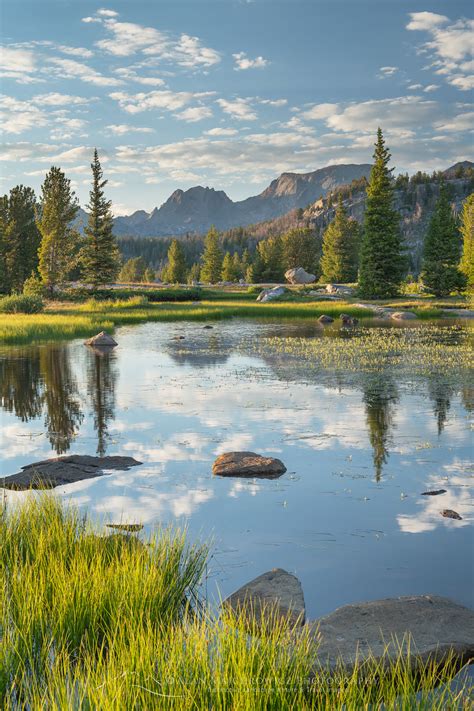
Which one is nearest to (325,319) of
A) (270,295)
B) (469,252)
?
(270,295)

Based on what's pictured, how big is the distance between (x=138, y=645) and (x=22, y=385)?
15419 millimetres

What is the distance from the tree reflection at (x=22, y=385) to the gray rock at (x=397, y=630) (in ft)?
34.8

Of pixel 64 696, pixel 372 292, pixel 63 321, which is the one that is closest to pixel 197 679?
pixel 64 696

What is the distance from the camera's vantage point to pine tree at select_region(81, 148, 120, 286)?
60.4 m

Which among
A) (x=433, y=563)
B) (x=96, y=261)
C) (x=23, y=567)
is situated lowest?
(x=433, y=563)

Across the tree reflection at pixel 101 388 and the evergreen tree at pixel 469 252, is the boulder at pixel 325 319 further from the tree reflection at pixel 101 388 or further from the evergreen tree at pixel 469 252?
the evergreen tree at pixel 469 252

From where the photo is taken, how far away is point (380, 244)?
5559 centimetres

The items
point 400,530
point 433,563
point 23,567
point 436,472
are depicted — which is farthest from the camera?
point 436,472

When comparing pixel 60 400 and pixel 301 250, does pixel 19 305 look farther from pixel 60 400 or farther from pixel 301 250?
pixel 301 250

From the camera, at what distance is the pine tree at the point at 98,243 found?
198 ft

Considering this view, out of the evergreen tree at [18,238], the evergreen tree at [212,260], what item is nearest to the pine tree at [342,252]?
the evergreen tree at [212,260]

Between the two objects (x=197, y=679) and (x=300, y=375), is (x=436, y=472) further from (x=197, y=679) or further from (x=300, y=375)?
(x=300, y=375)

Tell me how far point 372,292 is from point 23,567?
53671mm

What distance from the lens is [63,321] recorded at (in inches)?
1389
